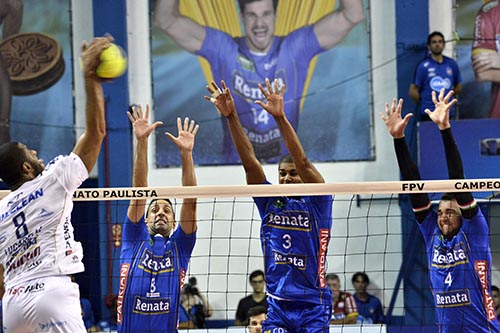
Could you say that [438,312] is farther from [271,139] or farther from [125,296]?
[271,139]

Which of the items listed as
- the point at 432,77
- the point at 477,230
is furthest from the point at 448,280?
the point at 432,77

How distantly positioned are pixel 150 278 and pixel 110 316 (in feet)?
20.6

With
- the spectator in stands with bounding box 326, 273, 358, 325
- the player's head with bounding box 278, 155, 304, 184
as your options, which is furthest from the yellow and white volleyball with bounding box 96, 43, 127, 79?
the spectator in stands with bounding box 326, 273, 358, 325

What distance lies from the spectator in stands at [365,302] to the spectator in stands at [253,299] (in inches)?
57.3

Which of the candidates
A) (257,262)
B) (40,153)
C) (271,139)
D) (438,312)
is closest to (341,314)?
(257,262)

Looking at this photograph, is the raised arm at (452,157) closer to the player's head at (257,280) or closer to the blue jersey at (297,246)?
the blue jersey at (297,246)

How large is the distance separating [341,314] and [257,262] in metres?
2.29

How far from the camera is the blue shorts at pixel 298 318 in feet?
27.9

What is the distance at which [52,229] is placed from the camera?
6.56 metres

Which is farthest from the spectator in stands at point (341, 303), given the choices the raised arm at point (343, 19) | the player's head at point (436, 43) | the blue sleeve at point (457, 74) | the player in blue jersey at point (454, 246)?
the player in blue jersey at point (454, 246)

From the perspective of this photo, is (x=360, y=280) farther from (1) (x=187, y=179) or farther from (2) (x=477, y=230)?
(1) (x=187, y=179)

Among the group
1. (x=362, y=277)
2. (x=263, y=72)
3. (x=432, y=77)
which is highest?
(x=263, y=72)

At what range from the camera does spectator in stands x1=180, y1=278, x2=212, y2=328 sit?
13.9 m

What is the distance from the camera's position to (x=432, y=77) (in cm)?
1569
